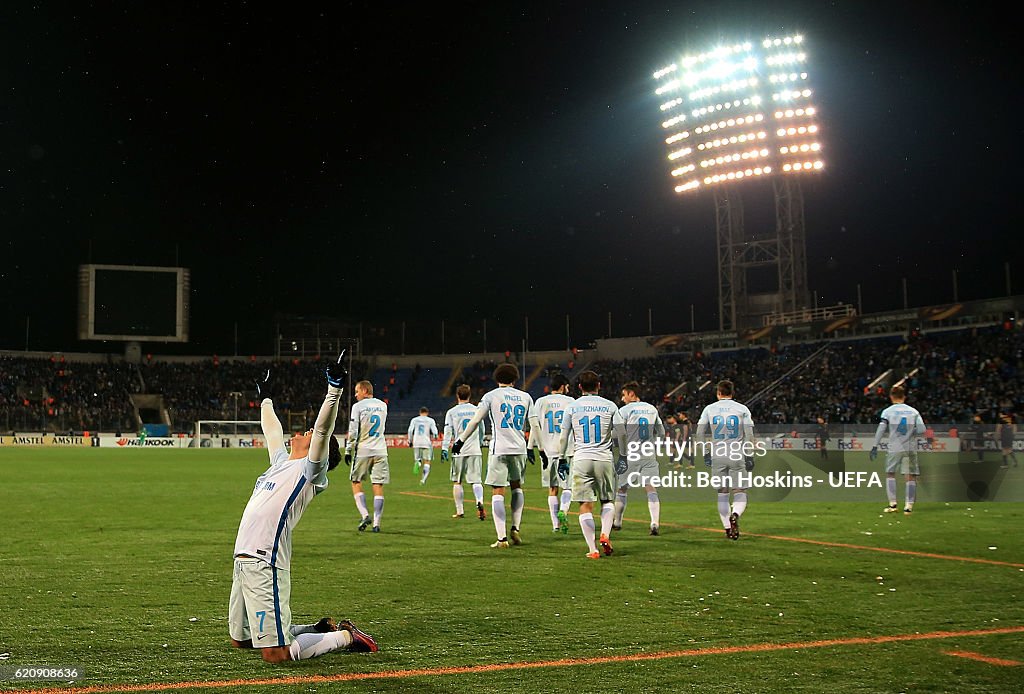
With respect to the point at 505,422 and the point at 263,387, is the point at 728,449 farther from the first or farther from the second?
the point at 263,387

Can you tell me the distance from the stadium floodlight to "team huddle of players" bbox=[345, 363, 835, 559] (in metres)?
36.5

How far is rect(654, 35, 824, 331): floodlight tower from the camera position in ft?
153

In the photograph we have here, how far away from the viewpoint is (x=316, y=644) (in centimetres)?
609

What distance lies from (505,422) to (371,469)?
2.93 m

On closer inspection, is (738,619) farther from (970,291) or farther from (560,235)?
(560,235)

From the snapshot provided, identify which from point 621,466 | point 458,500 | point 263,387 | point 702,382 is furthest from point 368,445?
point 702,382

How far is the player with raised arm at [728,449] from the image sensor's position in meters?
12.7

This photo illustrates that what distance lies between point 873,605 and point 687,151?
44298 millimetres

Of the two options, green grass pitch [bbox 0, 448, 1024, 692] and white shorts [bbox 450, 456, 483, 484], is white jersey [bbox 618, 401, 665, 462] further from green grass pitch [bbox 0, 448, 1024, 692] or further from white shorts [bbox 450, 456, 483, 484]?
white shorts [bbox 450, 456, 483, 484]

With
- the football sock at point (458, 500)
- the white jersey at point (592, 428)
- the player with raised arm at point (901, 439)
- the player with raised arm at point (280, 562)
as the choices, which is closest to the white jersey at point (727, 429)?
the white jersey at point (592, 428)

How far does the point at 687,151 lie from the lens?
49906 mm

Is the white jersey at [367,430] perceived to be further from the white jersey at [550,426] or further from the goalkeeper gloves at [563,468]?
the goalkeeper gloves at [563,468]

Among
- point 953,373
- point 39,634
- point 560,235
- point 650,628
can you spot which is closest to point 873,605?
point 650,628

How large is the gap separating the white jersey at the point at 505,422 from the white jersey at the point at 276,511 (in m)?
5.88
